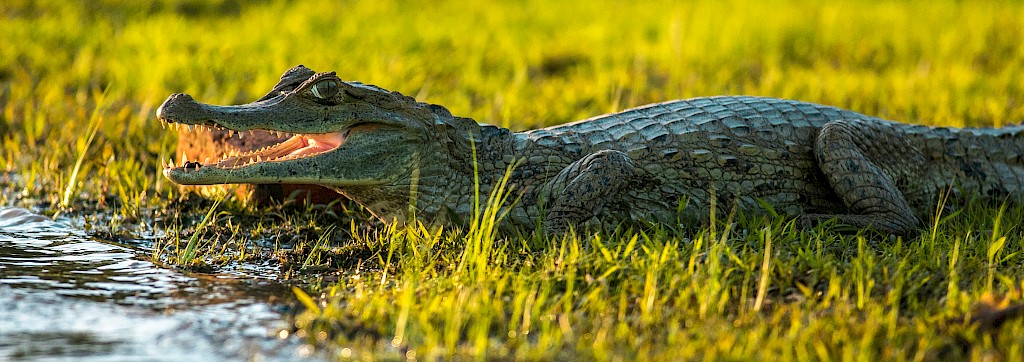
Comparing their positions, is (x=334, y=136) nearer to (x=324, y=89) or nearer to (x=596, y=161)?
(x=324, y=89)

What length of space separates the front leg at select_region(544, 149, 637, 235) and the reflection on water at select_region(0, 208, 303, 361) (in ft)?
3.59

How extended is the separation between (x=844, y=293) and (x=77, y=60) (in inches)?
258

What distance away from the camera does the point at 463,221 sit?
440cm

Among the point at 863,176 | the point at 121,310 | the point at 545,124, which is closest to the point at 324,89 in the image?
the point at 121,310

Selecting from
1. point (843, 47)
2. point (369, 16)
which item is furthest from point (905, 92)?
point (369, 16)

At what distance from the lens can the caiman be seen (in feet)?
13.9

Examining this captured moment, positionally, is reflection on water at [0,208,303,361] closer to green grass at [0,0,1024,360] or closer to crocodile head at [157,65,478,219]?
green grass at [0,0,1024,360]

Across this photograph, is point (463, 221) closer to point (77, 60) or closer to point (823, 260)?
point (823, 260)

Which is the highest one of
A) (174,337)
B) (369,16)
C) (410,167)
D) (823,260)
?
(369,16)

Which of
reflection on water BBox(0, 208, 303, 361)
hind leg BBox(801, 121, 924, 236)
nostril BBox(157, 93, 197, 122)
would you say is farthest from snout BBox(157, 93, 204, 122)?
hind leg BBox(801, 121, 924, 236)

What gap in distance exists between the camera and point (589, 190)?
424 centimetres

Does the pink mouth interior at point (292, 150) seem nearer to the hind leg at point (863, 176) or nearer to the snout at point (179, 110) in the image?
the snout at point (179, 110)

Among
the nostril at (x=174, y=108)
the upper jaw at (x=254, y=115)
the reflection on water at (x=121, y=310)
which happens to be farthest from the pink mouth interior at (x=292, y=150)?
the reflection on water at (x=121, y=310)

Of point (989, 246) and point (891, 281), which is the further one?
point (989, 246)
